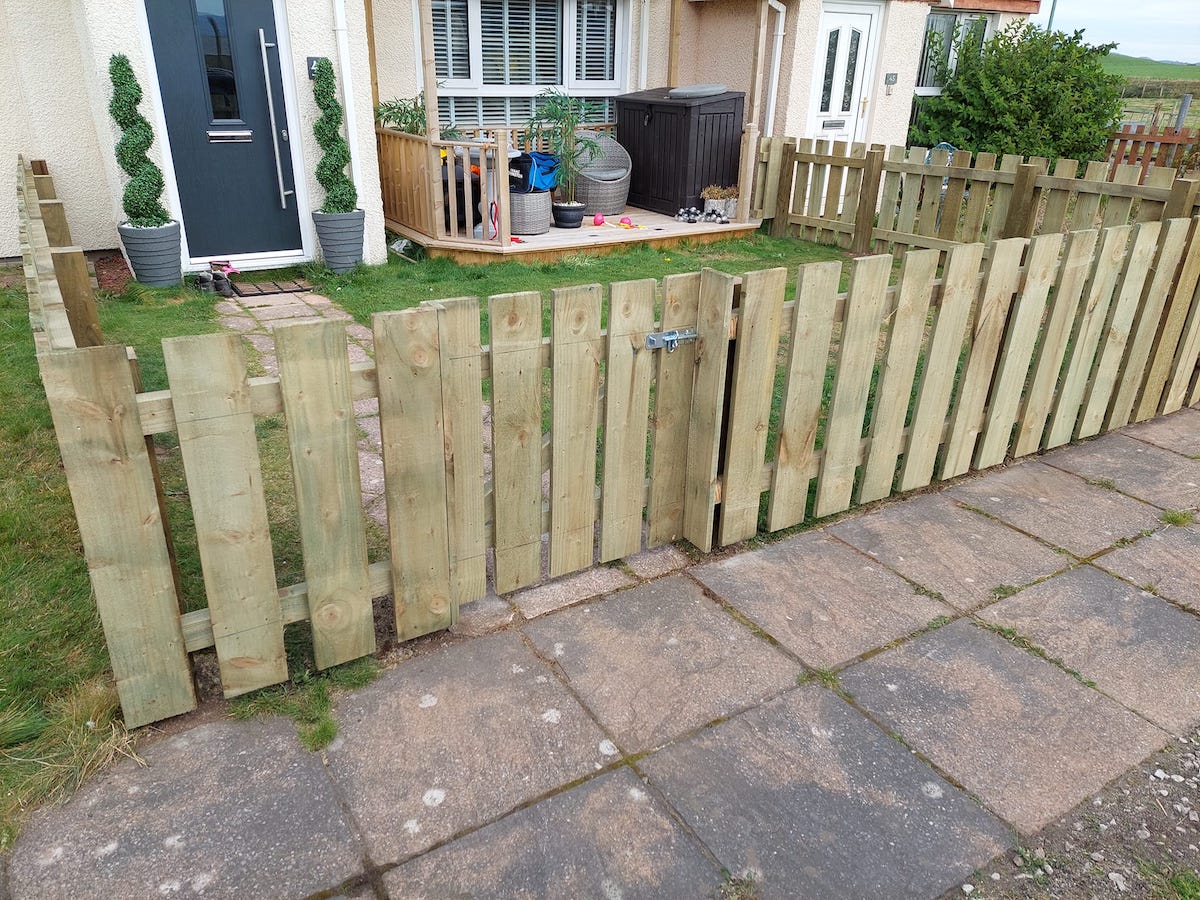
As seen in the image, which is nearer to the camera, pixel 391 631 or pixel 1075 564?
pixel 391 631

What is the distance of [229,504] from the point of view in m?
2.22

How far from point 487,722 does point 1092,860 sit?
5.15 ft

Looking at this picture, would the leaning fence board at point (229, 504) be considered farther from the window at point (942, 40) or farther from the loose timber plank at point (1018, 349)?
the window at point (942, 40)

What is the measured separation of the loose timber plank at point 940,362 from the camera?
11.2ft

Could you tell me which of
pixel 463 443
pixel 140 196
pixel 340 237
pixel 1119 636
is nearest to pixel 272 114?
pixel 340 237

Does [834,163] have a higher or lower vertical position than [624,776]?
higher

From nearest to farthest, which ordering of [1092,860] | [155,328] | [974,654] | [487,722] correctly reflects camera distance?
1. [1092,860]
2. [487,722]
3. [974,654]
4. [155,328]

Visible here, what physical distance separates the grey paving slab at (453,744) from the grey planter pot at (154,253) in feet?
17.4

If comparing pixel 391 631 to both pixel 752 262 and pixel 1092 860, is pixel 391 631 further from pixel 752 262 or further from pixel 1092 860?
pixel 752 262

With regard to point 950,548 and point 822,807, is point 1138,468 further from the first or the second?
point 822,807

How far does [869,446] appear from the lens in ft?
11.7

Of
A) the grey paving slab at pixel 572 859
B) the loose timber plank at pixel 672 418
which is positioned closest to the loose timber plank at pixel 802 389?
the loose timber plank at pixel 672 418

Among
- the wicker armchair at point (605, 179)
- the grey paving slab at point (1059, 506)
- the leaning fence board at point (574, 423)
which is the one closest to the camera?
the leaning fence board at point (574, 423)

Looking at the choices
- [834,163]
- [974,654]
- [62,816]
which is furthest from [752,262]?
[62,816]
